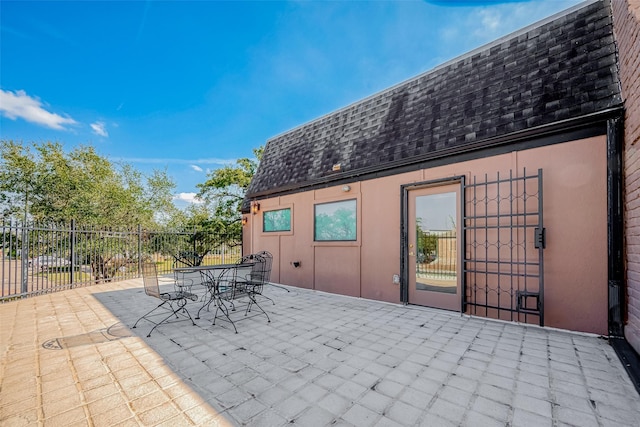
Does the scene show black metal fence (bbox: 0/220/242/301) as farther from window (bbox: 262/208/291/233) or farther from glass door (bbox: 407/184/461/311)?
glass door (bbox: 407/184/461/311)

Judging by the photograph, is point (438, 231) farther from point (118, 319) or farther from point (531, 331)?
point (118, 319)

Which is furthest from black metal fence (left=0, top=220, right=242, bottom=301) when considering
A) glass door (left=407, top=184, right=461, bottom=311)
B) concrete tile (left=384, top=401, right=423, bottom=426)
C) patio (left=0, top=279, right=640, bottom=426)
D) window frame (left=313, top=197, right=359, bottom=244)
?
concrete tile (left=384, top=401, right=423, bottom=426)

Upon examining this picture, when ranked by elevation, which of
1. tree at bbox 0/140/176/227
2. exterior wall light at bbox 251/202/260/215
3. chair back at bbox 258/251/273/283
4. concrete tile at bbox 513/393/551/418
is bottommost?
concrete tile at bbox 513/393/551/418

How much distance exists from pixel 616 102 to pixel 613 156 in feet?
1.93

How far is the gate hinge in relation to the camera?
→ 3316 millimetres

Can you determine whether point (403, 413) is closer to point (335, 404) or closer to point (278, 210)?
point (335, 404)

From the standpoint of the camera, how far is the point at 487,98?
394cm

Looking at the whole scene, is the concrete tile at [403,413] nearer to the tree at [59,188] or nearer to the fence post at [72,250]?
the fence post at [72,250]

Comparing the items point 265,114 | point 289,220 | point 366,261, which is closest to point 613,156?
point 366,261

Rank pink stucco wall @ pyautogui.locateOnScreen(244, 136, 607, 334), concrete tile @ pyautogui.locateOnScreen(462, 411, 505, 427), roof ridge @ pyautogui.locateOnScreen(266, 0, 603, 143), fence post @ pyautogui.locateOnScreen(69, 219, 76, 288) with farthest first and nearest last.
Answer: fence post @ pyautogui.locateOnScreen(69, 219, 76, 288) → roof ridge @ pyautogui.locateOnScreen(266, 0, 603, 143) → pink stucco wall @ pyautogui.locateOnScreen(244, 136, 607, 334) → concrete tile @ pyautogui.locateOnScreen(462, 411, 505, 427)

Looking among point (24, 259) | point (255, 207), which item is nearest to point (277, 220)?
point (255, 207)

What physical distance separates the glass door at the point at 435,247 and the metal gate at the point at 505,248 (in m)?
0.20

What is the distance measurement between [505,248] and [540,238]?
458mm

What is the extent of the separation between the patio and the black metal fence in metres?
2.78
